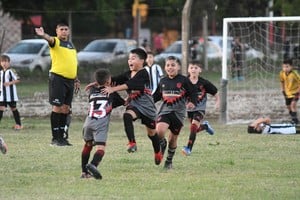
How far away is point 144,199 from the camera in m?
9.61

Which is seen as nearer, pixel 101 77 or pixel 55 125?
pixel 101 77

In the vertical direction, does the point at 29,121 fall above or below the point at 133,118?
below

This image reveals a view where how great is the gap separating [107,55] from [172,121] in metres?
16.8

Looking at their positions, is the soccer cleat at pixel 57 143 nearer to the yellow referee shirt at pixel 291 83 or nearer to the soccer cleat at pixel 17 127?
the soccer cleat at pixel 17 127

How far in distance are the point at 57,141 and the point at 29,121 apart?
5722 mm

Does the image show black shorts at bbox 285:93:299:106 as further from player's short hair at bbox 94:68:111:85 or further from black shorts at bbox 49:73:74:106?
player's short hair at bbox 94:68:111:85

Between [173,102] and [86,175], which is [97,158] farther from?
[173,102]

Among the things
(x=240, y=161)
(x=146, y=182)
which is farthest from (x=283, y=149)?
(x=146, y=182)

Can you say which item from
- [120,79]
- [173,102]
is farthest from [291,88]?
[120,79]

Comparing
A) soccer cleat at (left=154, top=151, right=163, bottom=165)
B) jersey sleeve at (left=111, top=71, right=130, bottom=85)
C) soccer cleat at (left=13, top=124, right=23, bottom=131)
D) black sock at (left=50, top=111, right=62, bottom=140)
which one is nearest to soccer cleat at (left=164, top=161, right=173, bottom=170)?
soccer cleat at (left=154, top=151, right=163, bottom=165)

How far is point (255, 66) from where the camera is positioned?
25328 millimetres

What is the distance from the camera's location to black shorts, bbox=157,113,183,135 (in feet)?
41.9

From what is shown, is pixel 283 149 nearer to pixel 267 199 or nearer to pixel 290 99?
pixel 267 199

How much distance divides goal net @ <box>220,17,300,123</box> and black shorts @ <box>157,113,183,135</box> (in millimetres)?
8039
